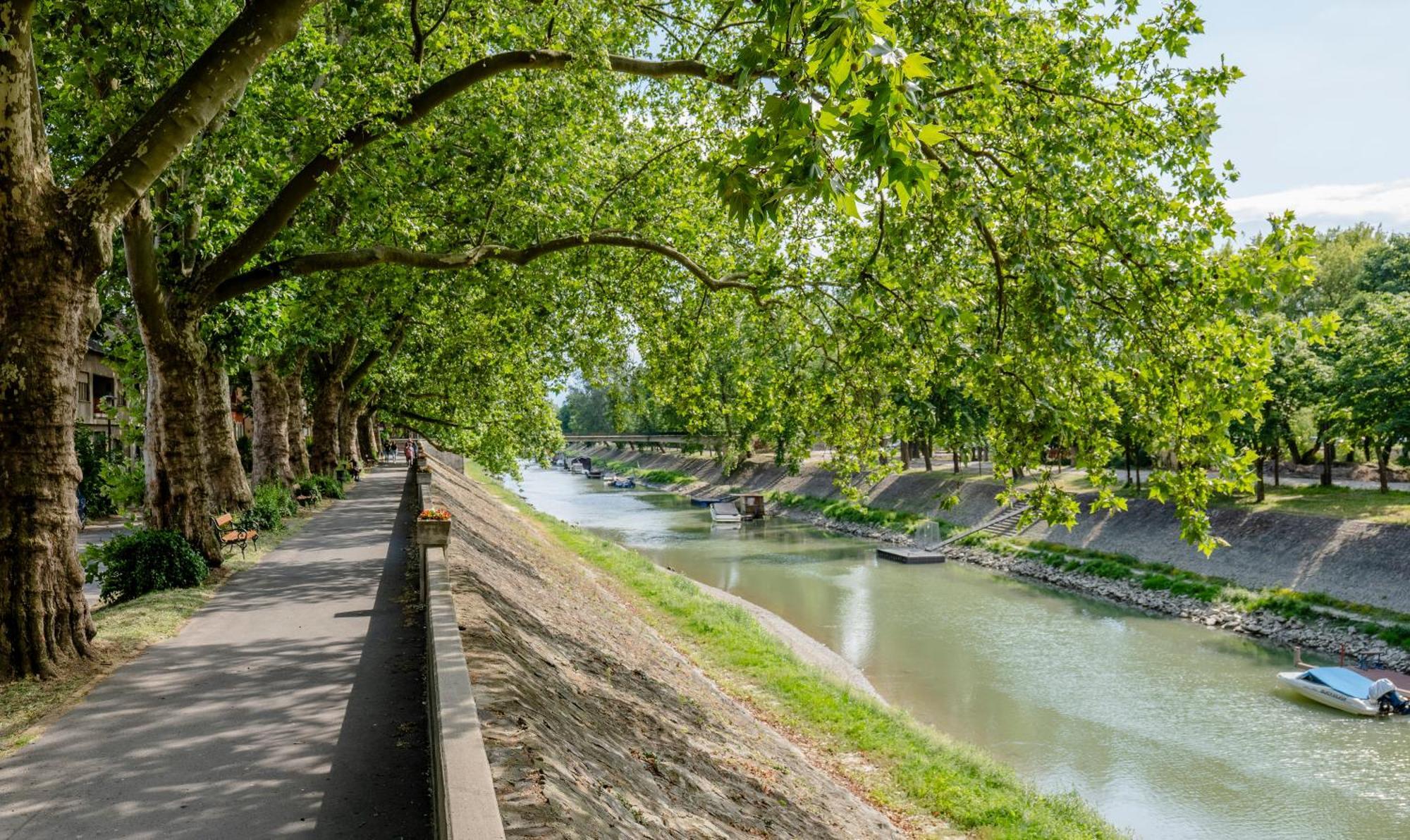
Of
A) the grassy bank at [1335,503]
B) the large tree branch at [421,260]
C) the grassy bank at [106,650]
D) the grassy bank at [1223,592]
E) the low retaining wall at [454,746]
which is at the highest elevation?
the large tree branch at [421,260]

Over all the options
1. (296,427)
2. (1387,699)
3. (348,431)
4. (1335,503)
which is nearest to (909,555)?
(1335,503)

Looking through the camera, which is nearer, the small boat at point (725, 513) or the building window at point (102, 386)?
the building window at point (102, 386)

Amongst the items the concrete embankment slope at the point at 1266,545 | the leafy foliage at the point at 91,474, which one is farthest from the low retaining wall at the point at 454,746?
the leafy foliage at the point at 91,474

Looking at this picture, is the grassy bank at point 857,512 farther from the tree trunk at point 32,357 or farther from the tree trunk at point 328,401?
the tree trunk at point 32,357

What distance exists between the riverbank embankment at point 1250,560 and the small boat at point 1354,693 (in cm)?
346

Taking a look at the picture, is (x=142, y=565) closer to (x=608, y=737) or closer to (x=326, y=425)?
(x=608, y=737)

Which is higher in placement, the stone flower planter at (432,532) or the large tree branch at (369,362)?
the large tree branch at (369,362)

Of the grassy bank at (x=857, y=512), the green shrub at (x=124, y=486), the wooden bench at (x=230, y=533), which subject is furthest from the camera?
the grassy bank at (x=857, y=512)

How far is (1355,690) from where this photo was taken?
20.8 meters

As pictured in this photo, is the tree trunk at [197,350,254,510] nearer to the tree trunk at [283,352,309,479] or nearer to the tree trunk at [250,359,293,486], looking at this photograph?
the tree trunk at [250,359,293,486]

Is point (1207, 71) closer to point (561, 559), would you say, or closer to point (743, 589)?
point (561, 559)

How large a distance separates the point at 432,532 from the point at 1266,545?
30.5 m

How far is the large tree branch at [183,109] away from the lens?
29.2 feet

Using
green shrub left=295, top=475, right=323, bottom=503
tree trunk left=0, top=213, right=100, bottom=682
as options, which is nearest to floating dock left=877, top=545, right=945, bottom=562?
green shrub left=295, top=475, right=323, bottom=503
